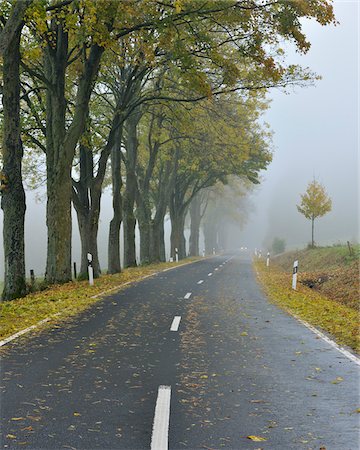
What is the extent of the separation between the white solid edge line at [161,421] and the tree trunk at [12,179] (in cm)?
1004

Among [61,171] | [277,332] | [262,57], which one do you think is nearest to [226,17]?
[262,57]

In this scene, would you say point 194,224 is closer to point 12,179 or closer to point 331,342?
point 12,179

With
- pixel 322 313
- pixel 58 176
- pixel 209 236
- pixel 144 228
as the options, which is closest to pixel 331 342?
pixel 322 313

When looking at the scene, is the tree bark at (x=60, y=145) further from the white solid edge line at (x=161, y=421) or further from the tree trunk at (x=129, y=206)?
the white solid edge line at (x=161, y=421)

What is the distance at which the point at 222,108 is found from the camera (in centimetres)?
2698

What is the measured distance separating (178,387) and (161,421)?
129 centimetres

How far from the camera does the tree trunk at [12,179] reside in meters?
14.9

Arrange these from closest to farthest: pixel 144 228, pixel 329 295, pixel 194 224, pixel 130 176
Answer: pixel 329 295 → pixel 130 176 → pixel 144 228 → pixel 194 224

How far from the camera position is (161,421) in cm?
524

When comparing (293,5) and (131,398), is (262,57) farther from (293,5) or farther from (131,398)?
(131,398)

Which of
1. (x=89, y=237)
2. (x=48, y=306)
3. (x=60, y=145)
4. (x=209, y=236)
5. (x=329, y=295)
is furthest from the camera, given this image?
(x=209, y=236)

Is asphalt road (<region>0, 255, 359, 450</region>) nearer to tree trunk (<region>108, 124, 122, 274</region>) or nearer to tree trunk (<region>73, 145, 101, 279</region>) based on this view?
tree trunk (<region>73, 145, 101, 279</region>)

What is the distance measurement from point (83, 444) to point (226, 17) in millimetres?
13207

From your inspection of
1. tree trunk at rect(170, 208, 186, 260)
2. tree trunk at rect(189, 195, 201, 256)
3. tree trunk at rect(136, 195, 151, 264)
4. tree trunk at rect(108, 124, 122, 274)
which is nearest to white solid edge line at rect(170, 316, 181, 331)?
tree trunk at rect(108, 124, 122, 274)
